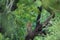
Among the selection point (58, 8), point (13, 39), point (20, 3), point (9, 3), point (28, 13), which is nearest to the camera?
point (58, 8)

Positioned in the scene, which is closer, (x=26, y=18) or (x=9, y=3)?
(x=9, y=3)

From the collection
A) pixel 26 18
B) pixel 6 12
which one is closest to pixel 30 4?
pixel 26 18

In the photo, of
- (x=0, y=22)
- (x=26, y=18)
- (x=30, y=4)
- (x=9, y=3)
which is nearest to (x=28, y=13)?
(x=26, y=18)

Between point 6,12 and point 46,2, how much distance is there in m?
0.82

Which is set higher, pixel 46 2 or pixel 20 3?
pixel 46 2

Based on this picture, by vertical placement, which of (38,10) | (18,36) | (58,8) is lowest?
(18,36)

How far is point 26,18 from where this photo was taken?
238 centimetres

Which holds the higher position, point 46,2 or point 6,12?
point 46,2

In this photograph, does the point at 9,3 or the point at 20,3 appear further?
the point at 20,3

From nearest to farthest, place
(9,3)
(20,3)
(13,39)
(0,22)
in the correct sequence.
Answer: (0,22), (9,3), (20,3), (13,39)

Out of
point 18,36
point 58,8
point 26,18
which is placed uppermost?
point 58,8

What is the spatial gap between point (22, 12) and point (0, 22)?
1.99 feet

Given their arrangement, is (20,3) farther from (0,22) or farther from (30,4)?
(0,22)

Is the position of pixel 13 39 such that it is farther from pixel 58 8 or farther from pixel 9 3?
pixel 58 8
